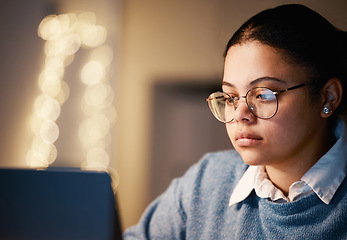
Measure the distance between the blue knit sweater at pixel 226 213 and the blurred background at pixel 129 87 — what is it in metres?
1.27

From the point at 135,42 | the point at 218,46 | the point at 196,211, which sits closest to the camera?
the point at 196,211

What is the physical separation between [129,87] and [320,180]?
2.42 m

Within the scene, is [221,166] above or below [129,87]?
below

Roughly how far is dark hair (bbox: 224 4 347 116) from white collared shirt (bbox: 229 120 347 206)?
0.55 feet

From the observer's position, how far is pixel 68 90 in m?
2.56

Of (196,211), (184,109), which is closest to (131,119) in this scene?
(184,109)

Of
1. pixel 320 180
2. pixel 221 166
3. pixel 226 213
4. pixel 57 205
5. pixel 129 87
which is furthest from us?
pixel 129 87

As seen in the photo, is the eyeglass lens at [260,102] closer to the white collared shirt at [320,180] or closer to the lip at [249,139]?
the lip at [249,139]

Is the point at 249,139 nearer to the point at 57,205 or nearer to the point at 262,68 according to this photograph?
the point at 262,68

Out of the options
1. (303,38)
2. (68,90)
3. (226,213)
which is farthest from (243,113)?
(68,90)

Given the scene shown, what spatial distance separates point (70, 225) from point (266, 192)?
0.50 metres

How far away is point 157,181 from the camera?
2994mm

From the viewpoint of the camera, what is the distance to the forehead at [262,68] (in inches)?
33.4

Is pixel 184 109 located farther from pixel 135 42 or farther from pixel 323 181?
pixel 323 181
